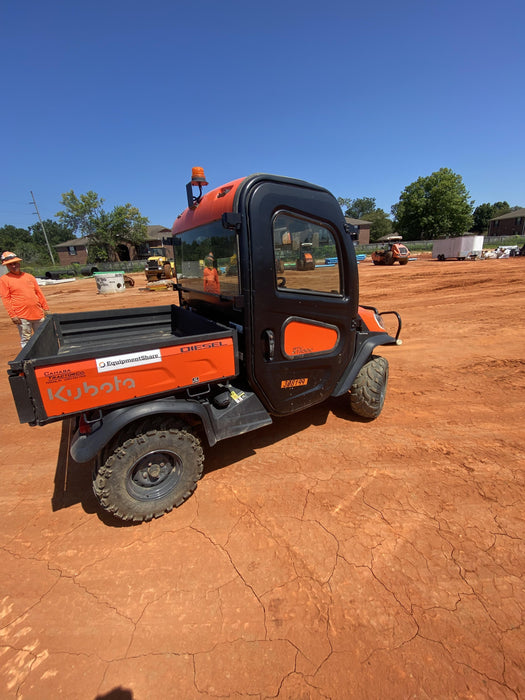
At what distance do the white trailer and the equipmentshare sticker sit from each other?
2913cm

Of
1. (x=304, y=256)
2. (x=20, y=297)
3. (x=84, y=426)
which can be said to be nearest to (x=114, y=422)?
(x=84, y=426)

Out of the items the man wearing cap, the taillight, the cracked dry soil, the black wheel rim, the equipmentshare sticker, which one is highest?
the man wearing cap

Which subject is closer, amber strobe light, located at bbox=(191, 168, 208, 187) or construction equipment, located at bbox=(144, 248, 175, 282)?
amber strobe light, located at bbox=(191, 168, 208, 187)

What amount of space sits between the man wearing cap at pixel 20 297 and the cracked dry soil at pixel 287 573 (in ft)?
8.48

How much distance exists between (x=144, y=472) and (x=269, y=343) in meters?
1.45

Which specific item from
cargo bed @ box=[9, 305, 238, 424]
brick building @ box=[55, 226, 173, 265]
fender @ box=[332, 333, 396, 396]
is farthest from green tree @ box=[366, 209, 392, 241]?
cargo bed @ box=[9, 305, 238, 424]

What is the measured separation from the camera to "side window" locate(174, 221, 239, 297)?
2570 millimetres

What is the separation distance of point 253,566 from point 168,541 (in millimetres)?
671

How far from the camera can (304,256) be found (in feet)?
8.93

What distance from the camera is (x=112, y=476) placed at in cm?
228

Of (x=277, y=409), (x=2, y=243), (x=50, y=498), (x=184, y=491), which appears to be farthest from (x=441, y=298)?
(x=2, y=243)

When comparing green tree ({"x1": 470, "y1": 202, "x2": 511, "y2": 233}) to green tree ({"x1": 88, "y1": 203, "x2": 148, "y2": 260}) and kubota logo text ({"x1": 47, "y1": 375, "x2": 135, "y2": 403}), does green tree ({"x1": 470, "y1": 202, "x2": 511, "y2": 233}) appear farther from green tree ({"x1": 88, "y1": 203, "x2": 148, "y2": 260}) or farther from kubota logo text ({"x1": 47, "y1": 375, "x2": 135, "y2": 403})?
kubota logo text ({"x1": 47, "y1": 375, "x2": 135, "y2": 403})

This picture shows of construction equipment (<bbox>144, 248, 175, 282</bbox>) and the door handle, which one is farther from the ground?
construction equipment (<bbox>144, 248, 175, 282</bbox>)

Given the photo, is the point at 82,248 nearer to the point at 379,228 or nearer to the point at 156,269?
the point at 156,269
